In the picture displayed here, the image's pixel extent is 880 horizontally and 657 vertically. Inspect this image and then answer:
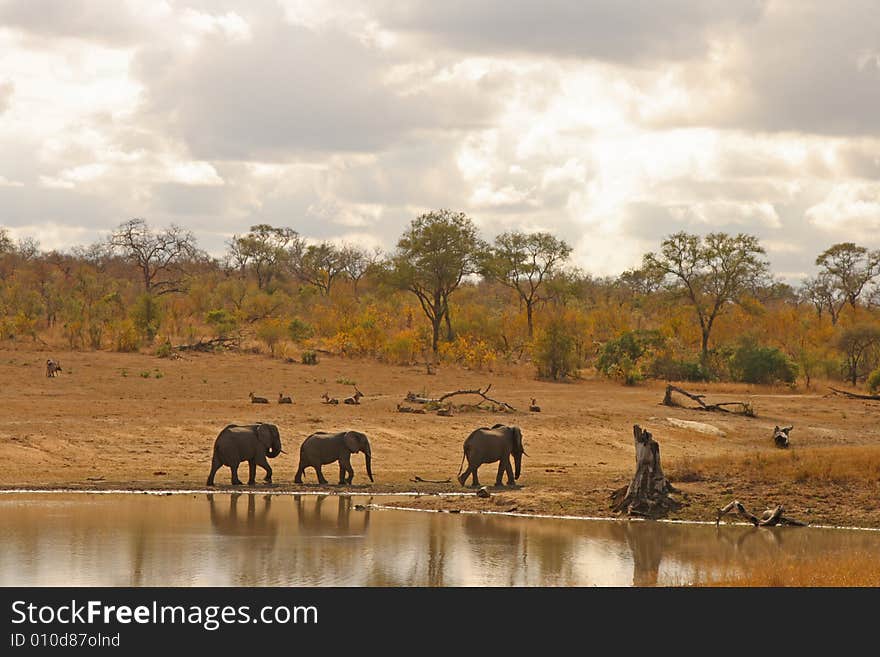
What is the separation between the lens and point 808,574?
1518 centimetres

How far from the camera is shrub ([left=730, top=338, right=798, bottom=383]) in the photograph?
5366cm

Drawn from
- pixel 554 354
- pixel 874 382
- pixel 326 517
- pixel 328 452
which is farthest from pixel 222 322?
pixel 326 517

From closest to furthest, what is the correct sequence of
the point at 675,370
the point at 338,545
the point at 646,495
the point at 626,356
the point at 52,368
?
the point at 338,545 < the point at 646,495 < the point at 52,368 < the point at 626,356 < the point at 675,370

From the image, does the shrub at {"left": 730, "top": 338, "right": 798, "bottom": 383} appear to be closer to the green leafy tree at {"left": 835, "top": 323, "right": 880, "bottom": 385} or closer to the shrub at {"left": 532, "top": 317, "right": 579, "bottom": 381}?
the green leafy tree at {"left": 835, "top": 323, "right": 880, "bottom": 385}

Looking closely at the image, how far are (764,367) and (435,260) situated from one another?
1762 cm

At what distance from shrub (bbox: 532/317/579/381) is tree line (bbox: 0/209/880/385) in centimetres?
6

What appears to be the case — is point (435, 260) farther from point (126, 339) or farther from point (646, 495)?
point (646, 495)

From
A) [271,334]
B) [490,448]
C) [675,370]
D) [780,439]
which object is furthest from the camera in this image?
[675,370]

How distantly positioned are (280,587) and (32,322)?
38905mm

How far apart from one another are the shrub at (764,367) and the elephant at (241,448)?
3476 centimetres

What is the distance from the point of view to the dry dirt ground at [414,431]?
74.4ft

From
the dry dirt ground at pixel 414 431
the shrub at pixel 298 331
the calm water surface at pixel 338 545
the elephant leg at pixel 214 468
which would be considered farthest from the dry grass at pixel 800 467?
the shrub at pixel 298 331

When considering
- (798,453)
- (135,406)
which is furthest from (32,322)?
(798,453)
